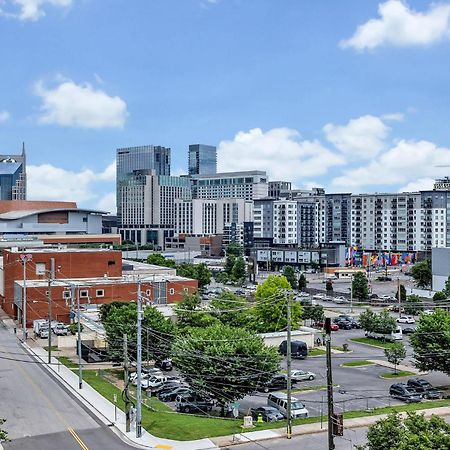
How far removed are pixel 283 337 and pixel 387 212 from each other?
107 m

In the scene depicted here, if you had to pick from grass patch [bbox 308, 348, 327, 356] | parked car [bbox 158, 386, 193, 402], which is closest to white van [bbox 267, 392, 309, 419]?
parked car [bbox 158, 386, 193, 402]

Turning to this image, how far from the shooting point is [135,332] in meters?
44.0

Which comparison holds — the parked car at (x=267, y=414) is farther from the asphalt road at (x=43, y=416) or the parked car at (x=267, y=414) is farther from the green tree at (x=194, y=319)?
the green tree at (x=194, y=319)

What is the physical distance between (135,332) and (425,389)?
19.7 m

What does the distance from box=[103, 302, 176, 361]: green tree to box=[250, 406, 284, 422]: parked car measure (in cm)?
1096

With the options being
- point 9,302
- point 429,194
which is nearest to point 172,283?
point 9,302

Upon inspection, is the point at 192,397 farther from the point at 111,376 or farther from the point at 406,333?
→ the point at 406,333

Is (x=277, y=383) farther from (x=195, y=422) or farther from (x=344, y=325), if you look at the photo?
(x=344, y=325)

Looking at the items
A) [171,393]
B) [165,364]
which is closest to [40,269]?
[165,364]

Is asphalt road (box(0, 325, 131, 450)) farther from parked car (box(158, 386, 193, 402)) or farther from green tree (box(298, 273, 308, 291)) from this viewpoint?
green tree (box(298, 273, 308, 291))

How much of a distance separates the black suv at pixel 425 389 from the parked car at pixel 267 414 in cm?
1000

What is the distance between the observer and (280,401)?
113 ft

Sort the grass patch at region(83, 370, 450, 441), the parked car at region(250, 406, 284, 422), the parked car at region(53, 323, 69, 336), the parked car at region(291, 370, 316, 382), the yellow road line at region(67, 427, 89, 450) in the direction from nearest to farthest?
the yellow road line at region(67, 427, 89, 450)
the grass patch at region(83, 370, 450, 441)
the parked car at region(250, 406, 284, 422)
the parked car at region(291, 370, 316, 382)
the parked car at region(53, 323, 69, 336)

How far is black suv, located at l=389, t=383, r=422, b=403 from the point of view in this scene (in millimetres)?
37062
